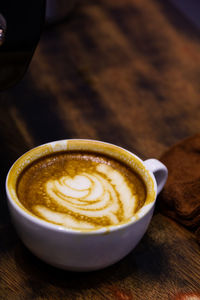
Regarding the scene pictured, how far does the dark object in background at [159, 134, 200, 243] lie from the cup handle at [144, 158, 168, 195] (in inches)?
1.5

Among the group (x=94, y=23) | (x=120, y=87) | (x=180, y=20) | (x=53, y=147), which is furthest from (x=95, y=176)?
(x=180, y=20)

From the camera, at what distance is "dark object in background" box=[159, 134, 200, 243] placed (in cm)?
81

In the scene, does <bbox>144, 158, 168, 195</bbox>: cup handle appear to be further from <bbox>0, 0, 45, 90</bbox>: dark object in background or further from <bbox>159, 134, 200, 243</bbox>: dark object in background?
<bbox>0, 0, 45, 90</bbox>: dark object in background

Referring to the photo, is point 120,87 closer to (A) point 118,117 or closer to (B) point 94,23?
(A) point 118,117

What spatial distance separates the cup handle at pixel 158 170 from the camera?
0.77 m

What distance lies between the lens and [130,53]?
1.40 meters

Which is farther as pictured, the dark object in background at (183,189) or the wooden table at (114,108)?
the dark object in background at (183,189)

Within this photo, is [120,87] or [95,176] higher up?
[95,176]

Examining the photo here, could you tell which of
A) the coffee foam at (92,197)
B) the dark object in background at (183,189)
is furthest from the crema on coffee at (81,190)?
the dark object in background at (183,189)

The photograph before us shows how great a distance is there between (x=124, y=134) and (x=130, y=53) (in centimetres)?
45

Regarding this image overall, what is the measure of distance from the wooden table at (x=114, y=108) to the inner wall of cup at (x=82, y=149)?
4.5 inches

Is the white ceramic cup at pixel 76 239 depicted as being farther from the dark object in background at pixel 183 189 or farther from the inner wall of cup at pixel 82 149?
the dark object in background at pixel 183 189

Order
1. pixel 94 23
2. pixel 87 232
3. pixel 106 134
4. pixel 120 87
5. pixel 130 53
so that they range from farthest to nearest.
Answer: pixel 94 23, pixel 130 53, pixel 120 87, pixel 106 134, pixel 87 232

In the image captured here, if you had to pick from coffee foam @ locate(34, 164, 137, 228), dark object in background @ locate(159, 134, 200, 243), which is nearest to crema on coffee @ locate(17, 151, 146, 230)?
coffee foam @ locate(34, 164, 137, 228)
